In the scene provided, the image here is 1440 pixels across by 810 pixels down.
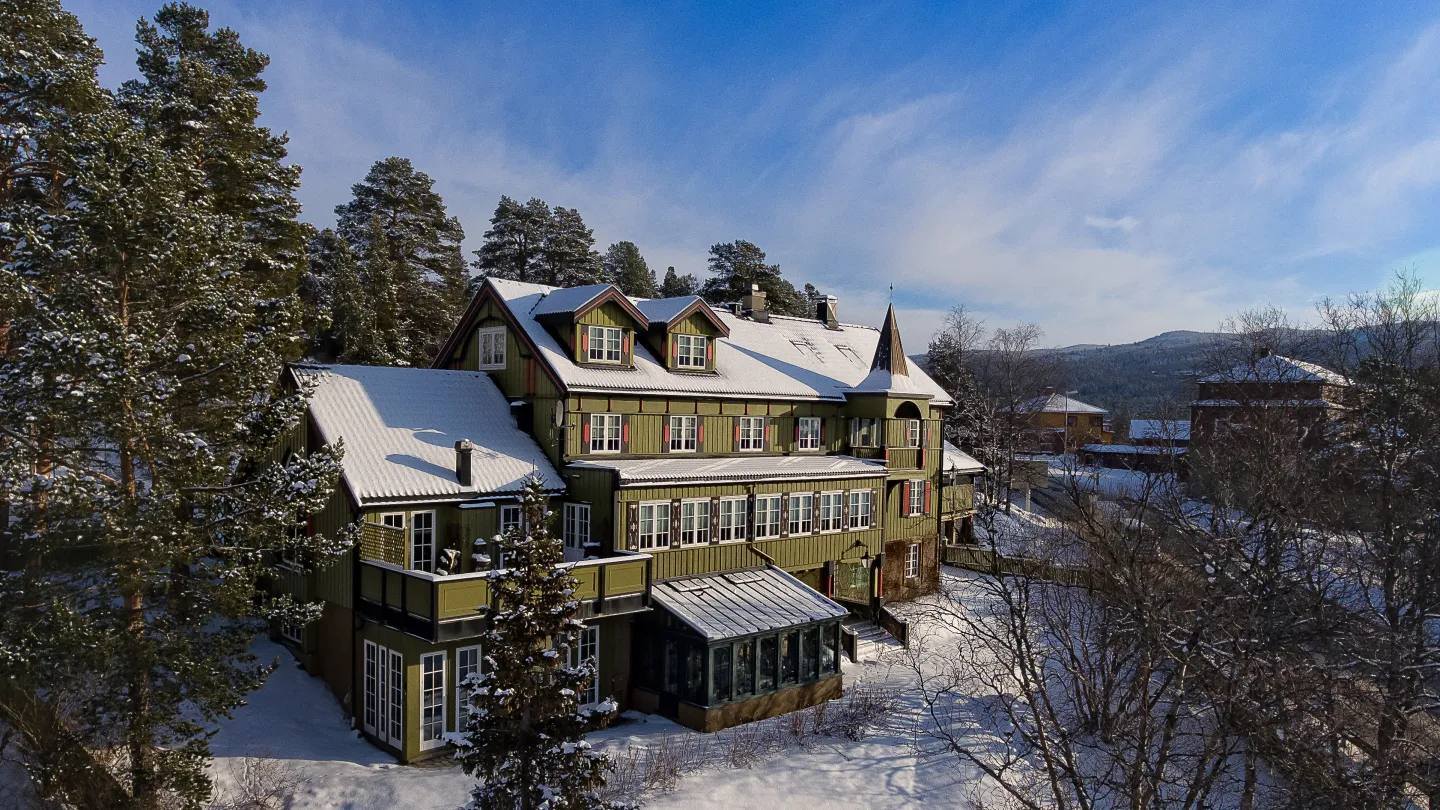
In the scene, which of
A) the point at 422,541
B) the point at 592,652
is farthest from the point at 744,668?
the point at 422,541

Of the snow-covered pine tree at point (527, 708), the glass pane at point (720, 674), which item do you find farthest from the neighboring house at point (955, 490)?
the snow-covered pine tree at point (527, 708)

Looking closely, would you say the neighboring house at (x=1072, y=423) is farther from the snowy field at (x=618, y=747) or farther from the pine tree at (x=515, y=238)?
the snowy field at (x=618, y=747)

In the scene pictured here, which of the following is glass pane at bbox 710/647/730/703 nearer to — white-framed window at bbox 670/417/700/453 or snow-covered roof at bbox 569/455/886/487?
snow-covered roof at bbox 569/455/886/487

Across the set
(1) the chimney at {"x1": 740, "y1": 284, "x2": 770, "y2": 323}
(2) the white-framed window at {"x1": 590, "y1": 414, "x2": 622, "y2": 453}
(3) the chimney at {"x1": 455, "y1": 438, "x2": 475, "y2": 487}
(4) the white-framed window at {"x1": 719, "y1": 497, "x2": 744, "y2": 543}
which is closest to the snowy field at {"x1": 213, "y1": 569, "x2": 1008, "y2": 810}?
(4) the white-framed window at {"x1": 719, "y1": 497, "x2": 744, "y2": 543}

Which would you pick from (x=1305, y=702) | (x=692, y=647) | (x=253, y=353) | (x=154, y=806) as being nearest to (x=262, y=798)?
(x=154, y=806)

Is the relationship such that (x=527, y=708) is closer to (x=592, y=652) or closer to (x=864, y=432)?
(x=592, y=652)

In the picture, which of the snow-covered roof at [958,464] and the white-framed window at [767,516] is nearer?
the white-framed window at [767,516]
